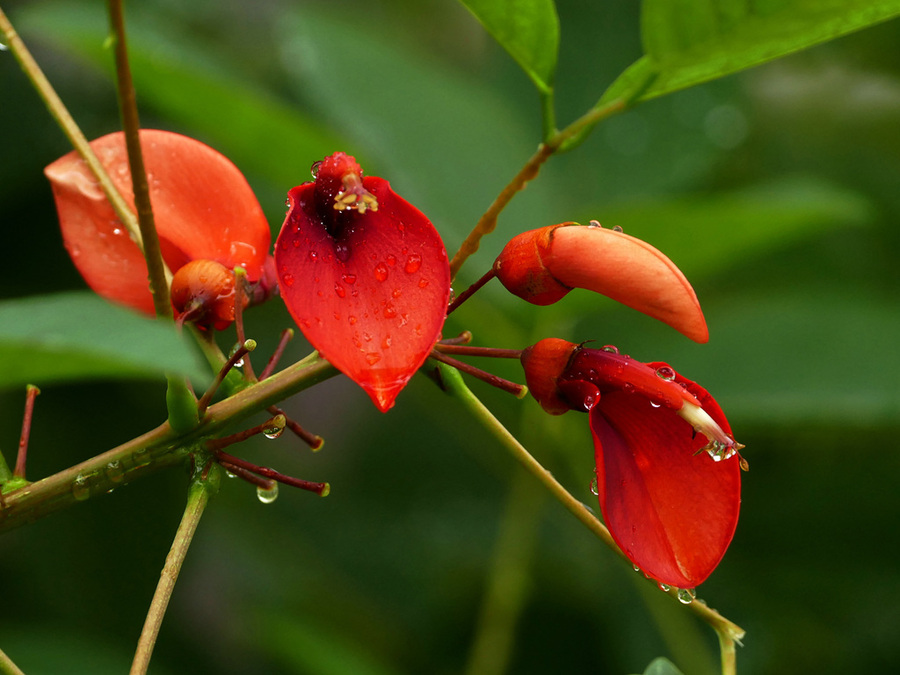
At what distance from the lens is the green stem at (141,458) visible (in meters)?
0.46

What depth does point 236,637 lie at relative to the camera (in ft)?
4.14

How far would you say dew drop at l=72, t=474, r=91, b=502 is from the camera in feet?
1.53

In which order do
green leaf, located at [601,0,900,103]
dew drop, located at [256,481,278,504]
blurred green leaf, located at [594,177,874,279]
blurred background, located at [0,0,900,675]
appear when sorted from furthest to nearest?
blurred background, located at [0,0,900,675] < blurred green leaf, located at [594,177,874,279] < dew drop, located at [256,481,278,504] < green leaf, located at [601,0,900,103]

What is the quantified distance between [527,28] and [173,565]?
0.32m

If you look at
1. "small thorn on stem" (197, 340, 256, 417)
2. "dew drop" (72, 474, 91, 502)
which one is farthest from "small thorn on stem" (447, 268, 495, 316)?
"dew drop" (72, 474, 91, 502)

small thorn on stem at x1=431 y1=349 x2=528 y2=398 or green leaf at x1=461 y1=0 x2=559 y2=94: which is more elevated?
green leaf at x1=461 y1=0 x2=559 y2=94

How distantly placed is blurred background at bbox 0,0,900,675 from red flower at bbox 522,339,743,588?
0.37 meters

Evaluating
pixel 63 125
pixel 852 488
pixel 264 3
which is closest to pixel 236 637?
pixel 852 488

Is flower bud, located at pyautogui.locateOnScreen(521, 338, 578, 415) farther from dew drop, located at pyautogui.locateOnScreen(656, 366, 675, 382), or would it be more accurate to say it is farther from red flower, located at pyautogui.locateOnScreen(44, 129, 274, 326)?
red flower, located at pyautogui.locateOnScreen(44, 129, 274, 326)

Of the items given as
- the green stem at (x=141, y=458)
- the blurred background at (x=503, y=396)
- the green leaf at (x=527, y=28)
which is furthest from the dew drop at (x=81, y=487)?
the blurred background at (x=503, y=396)

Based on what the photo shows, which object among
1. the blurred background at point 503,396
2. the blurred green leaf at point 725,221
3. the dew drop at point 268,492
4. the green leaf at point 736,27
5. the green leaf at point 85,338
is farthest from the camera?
the blurred background at point 503,396

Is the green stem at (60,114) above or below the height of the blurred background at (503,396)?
above

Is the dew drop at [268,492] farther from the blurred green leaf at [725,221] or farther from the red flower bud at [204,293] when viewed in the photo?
the blurred green leaf at [725,221]

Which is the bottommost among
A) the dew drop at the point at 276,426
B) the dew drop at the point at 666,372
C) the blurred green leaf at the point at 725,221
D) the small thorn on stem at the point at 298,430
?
the small thorn on stem at the point at 298,430
